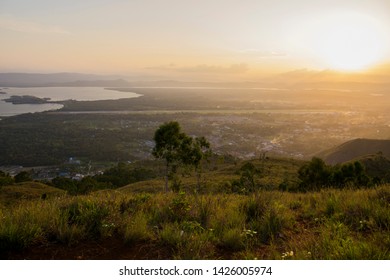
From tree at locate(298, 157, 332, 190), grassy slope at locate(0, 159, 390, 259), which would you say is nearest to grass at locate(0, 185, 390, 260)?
grassy slope at locate(0, 159, 390, 259)

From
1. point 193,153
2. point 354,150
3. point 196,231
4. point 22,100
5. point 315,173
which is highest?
point 196,231

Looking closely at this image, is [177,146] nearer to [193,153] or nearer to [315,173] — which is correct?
[193,153]

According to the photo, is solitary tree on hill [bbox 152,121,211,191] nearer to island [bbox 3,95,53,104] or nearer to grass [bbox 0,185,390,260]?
grass [bbox 0,185,390,260]

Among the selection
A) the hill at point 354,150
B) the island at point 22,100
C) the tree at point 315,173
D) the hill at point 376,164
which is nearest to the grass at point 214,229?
the tree at point 315,173

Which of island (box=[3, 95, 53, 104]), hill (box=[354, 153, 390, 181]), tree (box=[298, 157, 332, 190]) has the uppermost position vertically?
island (box=[3, 95, 53, 104])

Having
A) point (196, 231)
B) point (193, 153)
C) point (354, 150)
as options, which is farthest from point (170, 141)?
point (354, 150)

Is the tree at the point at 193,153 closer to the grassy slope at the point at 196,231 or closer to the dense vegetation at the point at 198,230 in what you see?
the dense vegetation at the point at 198,230
